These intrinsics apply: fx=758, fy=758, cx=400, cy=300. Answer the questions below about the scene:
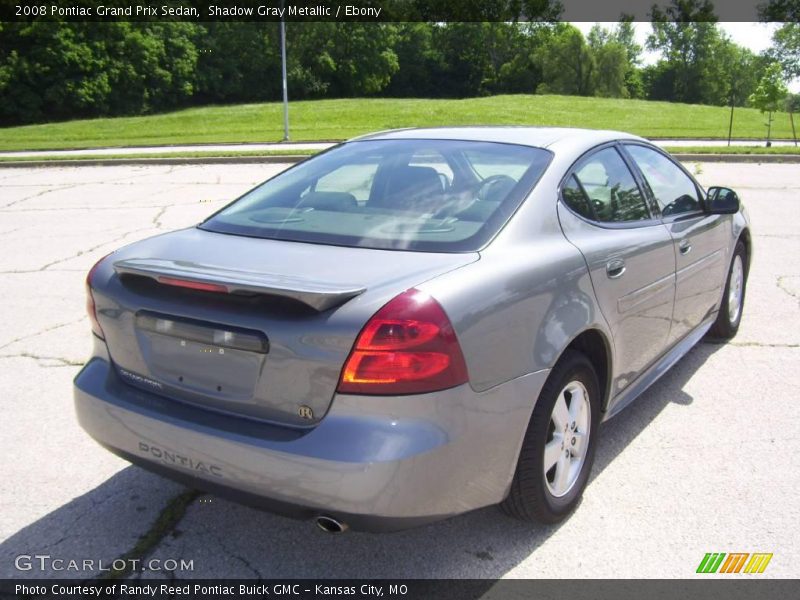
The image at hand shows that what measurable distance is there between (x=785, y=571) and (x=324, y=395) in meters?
1.78

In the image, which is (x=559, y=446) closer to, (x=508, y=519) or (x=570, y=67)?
(x=508, y=519)

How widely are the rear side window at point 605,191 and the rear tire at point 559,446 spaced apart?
0.71 meters

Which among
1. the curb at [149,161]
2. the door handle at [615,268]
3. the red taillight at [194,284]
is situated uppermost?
the red taillight at [194,284]

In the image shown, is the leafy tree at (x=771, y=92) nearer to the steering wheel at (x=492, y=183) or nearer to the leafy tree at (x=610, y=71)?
the steering wheel at (x=492, y=183)

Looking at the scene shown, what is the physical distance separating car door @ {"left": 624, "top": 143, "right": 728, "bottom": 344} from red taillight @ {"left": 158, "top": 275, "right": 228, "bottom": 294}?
239 cm

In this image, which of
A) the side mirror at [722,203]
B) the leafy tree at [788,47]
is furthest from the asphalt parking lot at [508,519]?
the leafy tree at [788,47]

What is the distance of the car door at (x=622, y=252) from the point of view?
3.14 m

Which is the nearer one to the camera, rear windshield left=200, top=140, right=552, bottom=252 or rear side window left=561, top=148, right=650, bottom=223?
rear windshield left=200, top=140, right=552, bottom=252

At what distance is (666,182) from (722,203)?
40 cm

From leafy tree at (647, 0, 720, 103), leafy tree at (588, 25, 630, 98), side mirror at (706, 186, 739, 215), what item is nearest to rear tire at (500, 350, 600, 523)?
side mirror at (706, 186, 739, 215)

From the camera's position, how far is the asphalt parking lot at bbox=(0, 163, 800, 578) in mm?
2785

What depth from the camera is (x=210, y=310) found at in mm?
2451

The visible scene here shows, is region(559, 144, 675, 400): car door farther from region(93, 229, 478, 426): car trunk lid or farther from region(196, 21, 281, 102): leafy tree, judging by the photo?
region(196, 21, 281, 102): leafy tree

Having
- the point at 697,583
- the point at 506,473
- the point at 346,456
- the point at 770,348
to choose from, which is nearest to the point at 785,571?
the point at 697,583
